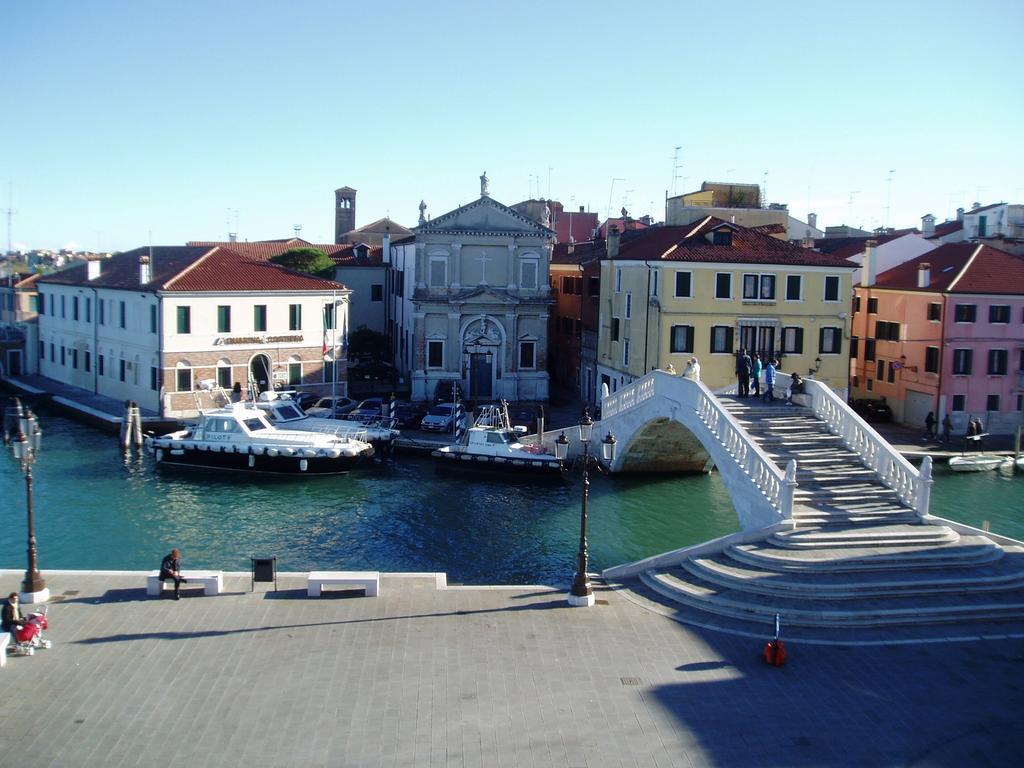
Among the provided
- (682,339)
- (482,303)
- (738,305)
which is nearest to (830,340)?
(738,305)

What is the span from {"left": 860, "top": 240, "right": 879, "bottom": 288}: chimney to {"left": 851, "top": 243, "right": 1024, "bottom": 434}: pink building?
2427 mm

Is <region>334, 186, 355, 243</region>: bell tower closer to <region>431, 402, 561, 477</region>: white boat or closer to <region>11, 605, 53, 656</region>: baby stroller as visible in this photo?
<region>431, 402, 561, 477</region>: white boat

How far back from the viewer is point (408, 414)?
41.8 meters

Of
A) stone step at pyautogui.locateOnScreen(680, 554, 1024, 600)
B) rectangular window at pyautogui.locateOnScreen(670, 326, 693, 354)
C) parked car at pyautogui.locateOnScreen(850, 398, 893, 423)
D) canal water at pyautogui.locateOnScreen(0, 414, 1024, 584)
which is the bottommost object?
canal water at pyautogui.locateOnScreen(0, 414, 1024, 584)

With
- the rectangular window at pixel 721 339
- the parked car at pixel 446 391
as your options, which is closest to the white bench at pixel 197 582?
the rectangular window at pixel 721 339

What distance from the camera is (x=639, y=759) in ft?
42.1

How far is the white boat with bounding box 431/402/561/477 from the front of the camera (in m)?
34.6

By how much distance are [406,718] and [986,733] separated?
7924 mm

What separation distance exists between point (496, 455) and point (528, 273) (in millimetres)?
14064

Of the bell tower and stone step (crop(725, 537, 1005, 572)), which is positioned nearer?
→ stone step (crop(725, 537, 1005, 572))

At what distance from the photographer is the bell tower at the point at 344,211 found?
82.7m

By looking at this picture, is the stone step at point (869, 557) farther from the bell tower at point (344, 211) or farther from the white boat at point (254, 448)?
the bell tower at point (344, 211)

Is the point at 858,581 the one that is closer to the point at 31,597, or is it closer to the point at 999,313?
the point at 31,597

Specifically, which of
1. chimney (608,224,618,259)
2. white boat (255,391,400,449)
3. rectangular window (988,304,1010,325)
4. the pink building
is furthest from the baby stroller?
rectangular window (988,304,1010,325)
